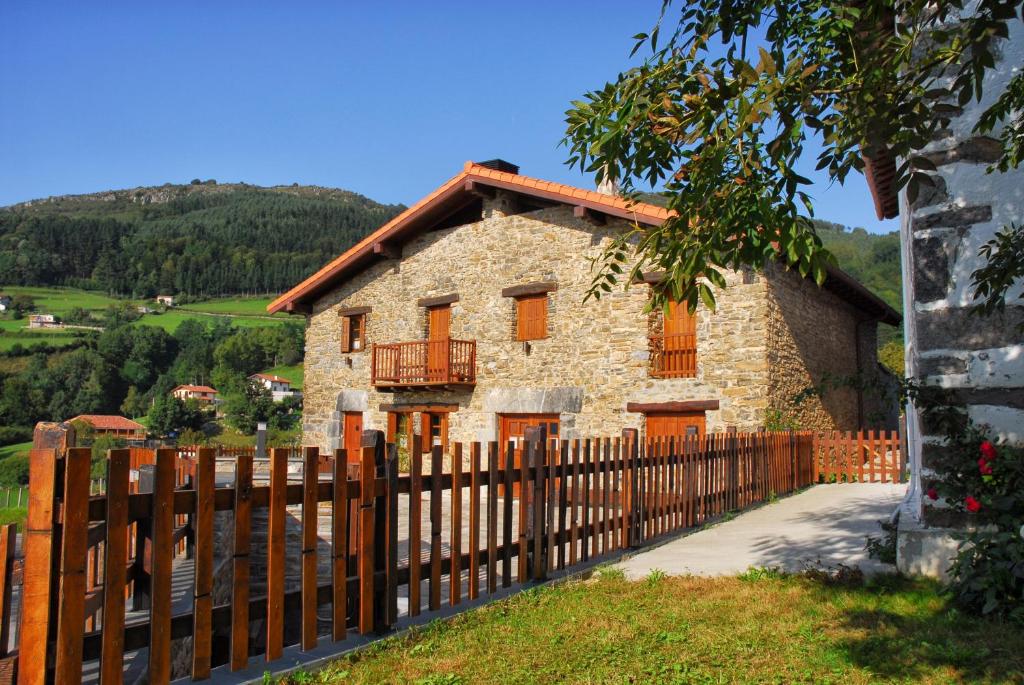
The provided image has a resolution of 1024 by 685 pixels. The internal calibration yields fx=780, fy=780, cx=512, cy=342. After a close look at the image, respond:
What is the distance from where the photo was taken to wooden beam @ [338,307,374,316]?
21.0m

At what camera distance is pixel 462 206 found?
19.4m

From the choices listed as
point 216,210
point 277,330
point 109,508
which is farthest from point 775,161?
point 216,210

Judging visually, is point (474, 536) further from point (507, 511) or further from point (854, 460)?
point (854, 460)

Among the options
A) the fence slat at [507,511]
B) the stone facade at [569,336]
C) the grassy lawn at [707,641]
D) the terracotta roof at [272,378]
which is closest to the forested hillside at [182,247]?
the terracotta roof at [272,378]

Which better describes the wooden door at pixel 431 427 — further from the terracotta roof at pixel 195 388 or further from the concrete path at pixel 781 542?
the terracotta roof at pixel 195 388

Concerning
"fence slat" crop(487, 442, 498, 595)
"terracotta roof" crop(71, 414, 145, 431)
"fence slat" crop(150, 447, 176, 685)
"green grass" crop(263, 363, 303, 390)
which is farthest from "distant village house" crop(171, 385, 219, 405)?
"fence slat" crop(150, 447, 176, 685)

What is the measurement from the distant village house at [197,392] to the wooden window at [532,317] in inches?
2672

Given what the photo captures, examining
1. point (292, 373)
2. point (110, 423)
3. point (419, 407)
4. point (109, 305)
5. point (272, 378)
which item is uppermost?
point (109, 305)

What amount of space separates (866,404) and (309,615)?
19.3 m

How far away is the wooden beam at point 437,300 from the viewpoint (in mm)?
19078

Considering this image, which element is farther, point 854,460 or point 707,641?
point 854,460

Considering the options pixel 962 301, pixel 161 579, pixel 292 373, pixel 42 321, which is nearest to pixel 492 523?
pixel 161 579

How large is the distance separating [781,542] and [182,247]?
124236mm

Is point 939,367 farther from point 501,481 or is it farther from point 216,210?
point 216,210
